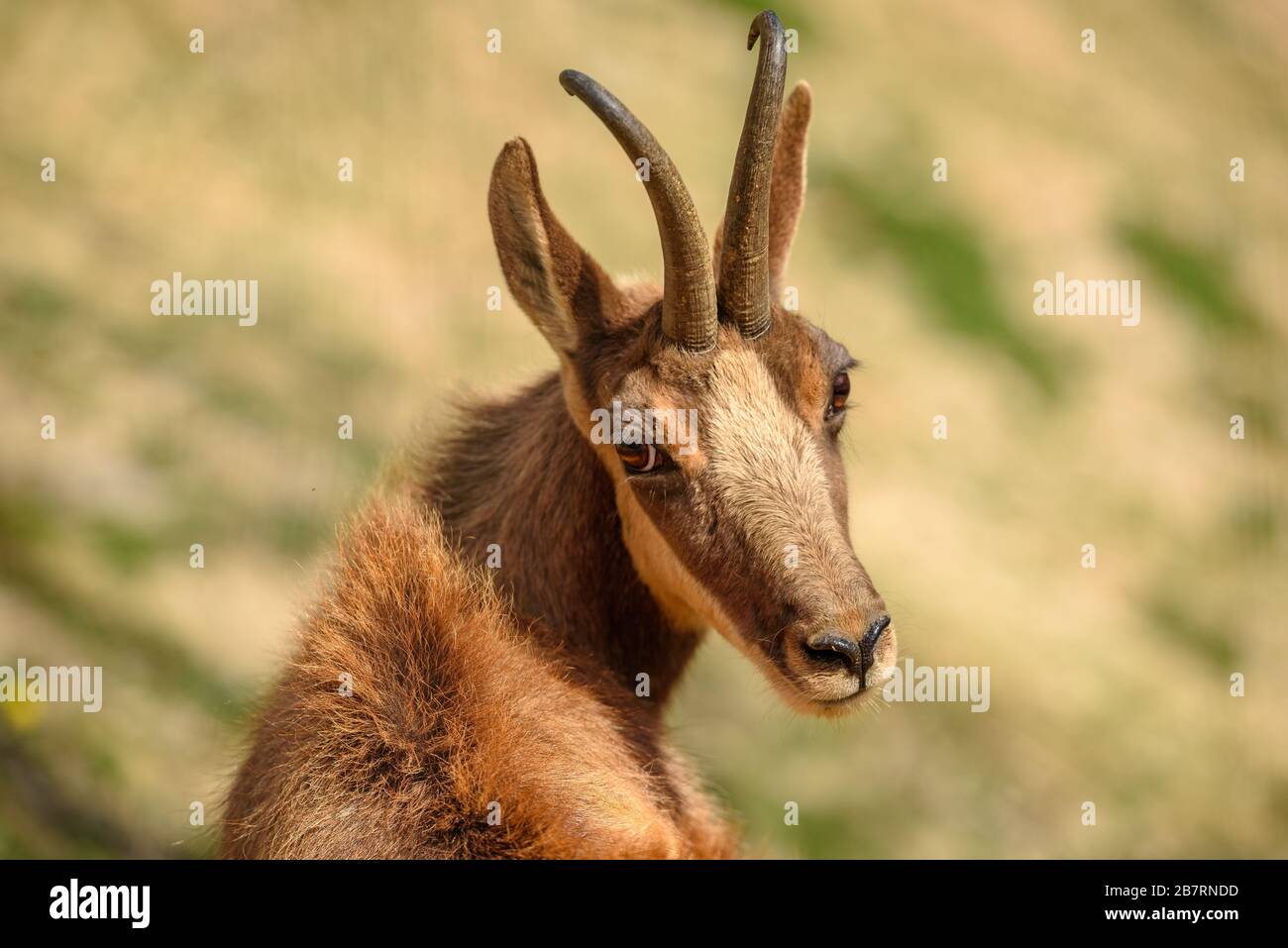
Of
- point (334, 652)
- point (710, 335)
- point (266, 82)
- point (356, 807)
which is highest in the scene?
point (266, 82)

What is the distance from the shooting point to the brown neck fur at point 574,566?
22.0 feet

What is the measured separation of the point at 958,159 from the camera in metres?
20.3

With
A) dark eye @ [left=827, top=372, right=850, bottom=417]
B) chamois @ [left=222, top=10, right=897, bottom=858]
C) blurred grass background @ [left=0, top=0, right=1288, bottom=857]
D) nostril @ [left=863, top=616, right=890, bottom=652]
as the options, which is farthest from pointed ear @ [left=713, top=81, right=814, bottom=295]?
nostril @ [left=863, top=616, right=890, bottom=652]

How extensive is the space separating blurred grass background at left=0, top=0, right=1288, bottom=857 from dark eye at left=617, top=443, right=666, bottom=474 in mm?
1743

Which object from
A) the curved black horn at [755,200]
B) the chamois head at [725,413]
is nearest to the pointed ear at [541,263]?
the chamois head at [725,413]

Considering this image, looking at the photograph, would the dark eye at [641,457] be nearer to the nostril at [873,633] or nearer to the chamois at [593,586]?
the chamois at [593,586]

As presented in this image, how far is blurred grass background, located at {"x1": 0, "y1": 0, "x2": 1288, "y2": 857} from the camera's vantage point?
11.6m

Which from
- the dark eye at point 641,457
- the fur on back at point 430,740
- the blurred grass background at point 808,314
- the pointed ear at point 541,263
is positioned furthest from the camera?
the blurred grass background at point 808,314

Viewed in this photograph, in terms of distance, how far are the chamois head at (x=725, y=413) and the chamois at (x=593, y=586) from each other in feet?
0.04

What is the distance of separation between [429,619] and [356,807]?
90 centimetres

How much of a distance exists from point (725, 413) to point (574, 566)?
1077 mm

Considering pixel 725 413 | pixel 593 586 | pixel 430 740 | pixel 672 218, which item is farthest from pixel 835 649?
pixel 672 218
